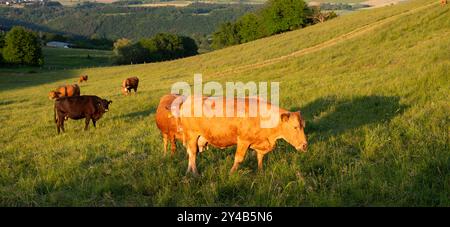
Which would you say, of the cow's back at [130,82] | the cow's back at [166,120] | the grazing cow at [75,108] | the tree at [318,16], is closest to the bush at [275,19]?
the tree at [318,16]

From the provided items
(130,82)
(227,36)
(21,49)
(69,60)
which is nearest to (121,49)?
(69,60)

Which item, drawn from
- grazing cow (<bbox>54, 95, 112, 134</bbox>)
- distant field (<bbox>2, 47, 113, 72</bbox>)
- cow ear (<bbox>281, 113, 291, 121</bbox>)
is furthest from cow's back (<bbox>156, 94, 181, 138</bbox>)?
distant field (<bbox>2, 47, 113, 72</bbox>)

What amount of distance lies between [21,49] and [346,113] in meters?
86.9

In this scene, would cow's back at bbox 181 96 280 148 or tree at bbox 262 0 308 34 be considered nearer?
cow's back at bbox 181 96 280 148

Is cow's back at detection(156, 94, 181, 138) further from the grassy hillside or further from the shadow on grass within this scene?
the shadow on grass

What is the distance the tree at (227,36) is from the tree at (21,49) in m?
42.5

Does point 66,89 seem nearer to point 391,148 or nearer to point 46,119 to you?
point 46,119

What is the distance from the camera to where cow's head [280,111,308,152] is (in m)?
7.31

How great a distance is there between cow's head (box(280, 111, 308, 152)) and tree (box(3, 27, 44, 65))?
3468 inches

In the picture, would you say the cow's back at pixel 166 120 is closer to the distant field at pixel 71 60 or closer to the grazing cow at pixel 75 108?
the grazing cow at pixel 75 108

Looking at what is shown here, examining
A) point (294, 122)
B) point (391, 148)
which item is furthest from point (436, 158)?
point (294, 122)

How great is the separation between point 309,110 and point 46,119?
13.4m

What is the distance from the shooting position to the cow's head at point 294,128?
288 inches
